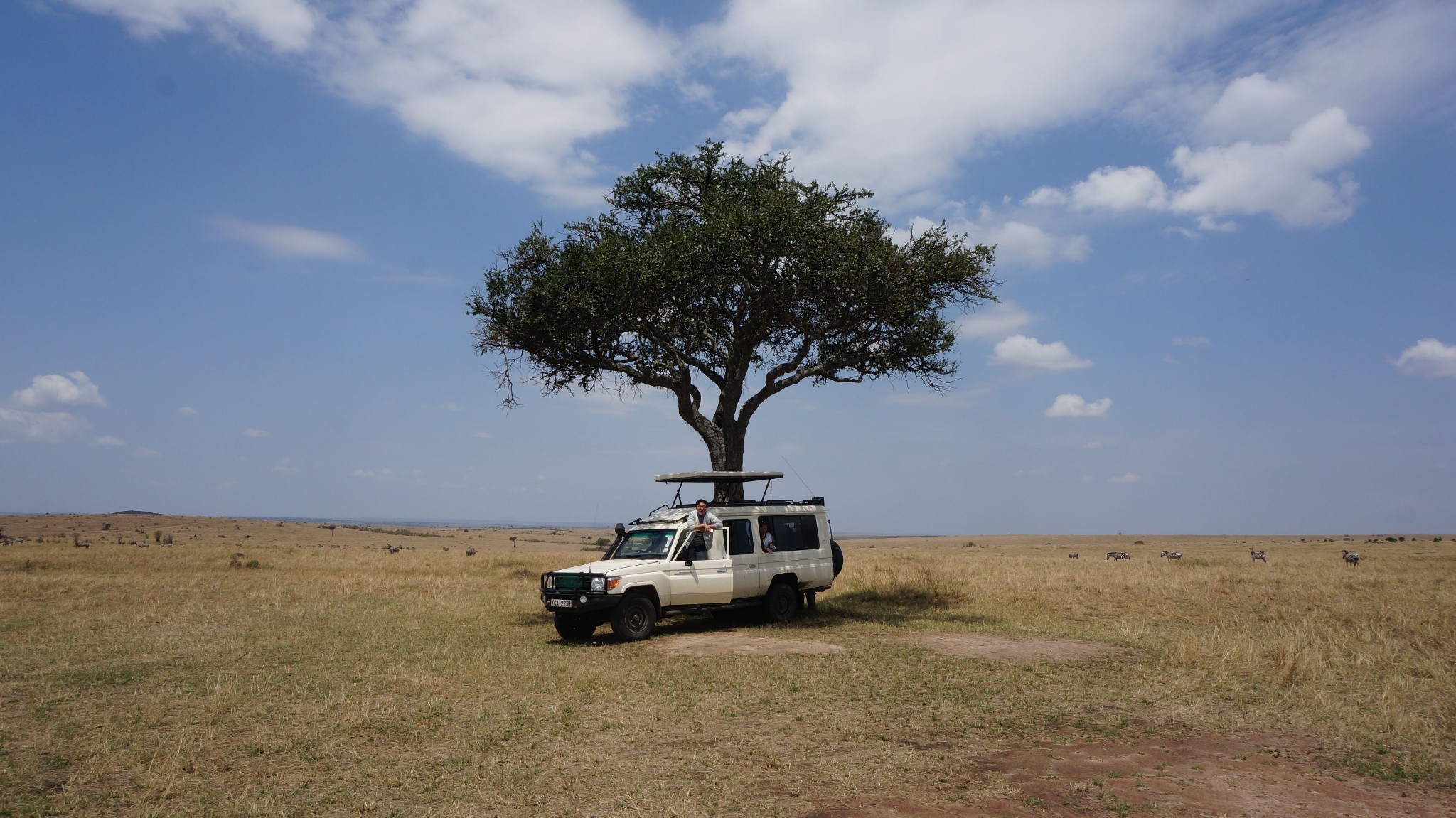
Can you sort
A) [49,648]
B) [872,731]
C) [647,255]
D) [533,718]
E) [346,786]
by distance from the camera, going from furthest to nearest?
[647,255], [49,648], [533,718], [872,731], [346,786]

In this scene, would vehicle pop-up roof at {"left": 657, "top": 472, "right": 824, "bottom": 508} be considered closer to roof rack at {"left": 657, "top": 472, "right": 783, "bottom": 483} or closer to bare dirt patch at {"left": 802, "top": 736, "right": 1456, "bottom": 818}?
roof rack at {"left": 657, "top": 472, "right": 783, "bottom": 483}

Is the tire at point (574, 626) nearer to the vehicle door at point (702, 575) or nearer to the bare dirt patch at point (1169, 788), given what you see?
the vehicle door at point (702, 575)

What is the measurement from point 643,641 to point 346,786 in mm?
8425

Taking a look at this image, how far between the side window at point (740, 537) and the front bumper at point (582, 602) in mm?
2896

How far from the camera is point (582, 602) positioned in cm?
1488

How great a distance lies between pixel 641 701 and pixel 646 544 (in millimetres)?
6288

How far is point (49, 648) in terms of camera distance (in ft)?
46.4

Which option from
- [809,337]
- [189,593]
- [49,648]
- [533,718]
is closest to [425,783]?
[533,718]

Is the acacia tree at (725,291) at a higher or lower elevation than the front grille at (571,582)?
higher

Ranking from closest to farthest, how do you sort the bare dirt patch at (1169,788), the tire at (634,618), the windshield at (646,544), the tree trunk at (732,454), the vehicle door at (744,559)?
the bare dirt patch at (1169,788) < the tire at (634,618) < the windshield at (646,544) < the vehicle door at (744,559) < the tree trunk at (732,454)

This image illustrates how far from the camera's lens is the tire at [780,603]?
17.7m

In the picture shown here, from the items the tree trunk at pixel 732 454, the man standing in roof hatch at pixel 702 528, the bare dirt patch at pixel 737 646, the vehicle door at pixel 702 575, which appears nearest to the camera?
the bare dirt patch at pixel 737 646

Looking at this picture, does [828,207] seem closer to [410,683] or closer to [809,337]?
[809,337]

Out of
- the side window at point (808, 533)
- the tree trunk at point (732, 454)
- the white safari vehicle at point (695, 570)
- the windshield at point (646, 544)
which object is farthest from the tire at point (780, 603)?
the tree trunk at point (732, 454)
